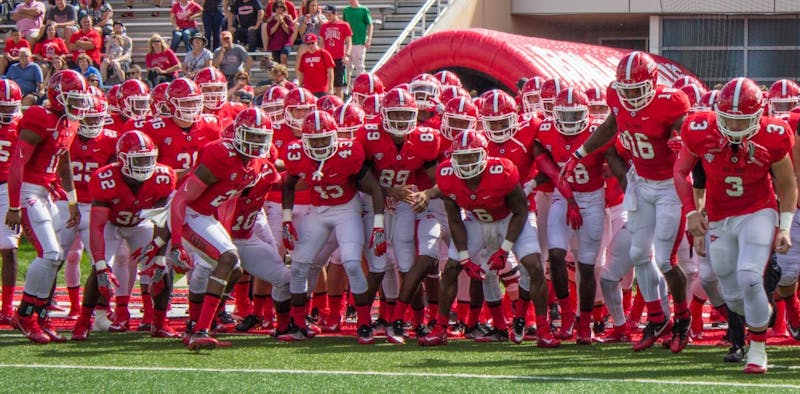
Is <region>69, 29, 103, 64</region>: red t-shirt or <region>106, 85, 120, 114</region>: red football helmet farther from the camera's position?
<region>69, 29, 103, 64</region>: red t-shirt

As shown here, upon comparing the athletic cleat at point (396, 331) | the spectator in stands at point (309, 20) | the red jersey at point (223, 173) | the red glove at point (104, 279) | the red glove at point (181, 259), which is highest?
the spectator in stands at point (309, 20)

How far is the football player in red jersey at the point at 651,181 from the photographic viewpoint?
8023 millimetres

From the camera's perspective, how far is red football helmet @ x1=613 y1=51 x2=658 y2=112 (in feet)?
26.1

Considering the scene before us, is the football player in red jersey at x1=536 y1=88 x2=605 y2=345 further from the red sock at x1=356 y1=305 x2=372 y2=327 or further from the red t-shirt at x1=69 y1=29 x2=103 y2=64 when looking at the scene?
the red t-shirt at x1=69 y1=29 x2=103 y2=64

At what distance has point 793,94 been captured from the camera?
914 centimetres

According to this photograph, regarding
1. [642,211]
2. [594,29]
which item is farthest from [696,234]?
[594,29]

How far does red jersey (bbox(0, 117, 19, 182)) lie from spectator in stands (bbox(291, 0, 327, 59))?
6.51 meters

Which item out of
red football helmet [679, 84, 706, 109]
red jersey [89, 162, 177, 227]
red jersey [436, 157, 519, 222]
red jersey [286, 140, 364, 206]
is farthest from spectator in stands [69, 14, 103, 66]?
red football helmet [679, 84, 706, 109]

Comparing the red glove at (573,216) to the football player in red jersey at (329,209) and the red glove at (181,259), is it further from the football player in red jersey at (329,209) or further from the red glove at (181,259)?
the red glove at (181,259)

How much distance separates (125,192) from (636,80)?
10.6 ft

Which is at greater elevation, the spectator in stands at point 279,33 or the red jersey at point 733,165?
the spectator in stands at point 279,33

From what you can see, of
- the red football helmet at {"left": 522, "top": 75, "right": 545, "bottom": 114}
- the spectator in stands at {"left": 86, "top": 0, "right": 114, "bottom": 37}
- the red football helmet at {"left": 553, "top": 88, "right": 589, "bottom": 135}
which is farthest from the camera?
the spectator in stands at {"left": 86, "top": 0, "right": 114, "bottom": 37}

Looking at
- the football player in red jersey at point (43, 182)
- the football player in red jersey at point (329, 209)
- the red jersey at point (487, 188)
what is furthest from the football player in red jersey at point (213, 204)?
the red jersey at point (487, 188)

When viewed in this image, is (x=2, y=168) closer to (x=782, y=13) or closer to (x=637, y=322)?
(x=637, y=322)
